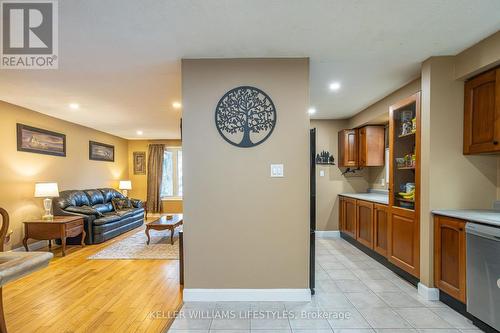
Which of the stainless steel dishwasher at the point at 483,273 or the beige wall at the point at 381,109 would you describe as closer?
the stainless steel dishwasher at the point at 483,273

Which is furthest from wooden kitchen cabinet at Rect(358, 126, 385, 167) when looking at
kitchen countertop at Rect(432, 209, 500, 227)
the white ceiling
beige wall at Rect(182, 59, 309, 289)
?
beige wall at Rect(182, 59, 309, 289)

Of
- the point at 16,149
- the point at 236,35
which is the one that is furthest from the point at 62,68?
the point at 16,149

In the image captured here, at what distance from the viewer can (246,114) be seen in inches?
95.0

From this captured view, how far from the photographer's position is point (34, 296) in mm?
2541

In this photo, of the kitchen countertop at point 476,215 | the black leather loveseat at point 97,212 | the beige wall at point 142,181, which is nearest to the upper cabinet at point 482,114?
the kitchen countertop at point 476,215

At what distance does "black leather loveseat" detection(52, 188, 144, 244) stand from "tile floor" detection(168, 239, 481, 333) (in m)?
3.11

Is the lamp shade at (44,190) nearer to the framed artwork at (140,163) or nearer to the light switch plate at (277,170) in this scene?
the framed artwork at (140,163)

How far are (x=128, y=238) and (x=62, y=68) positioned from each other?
11.2 feet

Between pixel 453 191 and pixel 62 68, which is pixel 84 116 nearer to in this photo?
pixel 62 68

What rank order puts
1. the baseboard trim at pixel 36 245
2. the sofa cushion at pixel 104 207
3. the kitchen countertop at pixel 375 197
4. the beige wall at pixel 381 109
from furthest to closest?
the sofa cushion at pixel 104 207 → the baseboard trim at pixel 36 245 → the kitchen countertop at pixel 375 197 → the beige wall at pixel 381 109

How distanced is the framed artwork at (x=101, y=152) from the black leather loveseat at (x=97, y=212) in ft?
3.05

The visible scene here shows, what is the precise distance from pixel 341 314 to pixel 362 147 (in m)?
3.02

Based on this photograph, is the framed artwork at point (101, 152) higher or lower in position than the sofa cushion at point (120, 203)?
higher

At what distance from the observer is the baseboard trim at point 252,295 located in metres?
2.37
